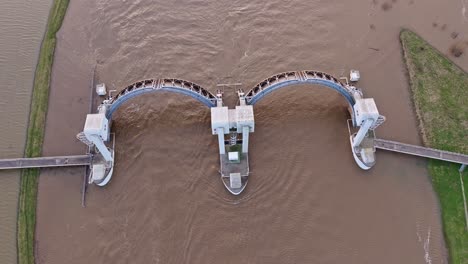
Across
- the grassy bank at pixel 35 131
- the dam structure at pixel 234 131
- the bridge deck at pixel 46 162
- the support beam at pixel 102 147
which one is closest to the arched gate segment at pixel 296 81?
the dam structure at pixel 234 131

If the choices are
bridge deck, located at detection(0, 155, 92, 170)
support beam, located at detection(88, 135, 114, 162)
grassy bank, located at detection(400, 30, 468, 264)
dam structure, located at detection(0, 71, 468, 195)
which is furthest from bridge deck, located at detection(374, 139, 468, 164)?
bridge deck, located at detection(0, 155, 92, 170)

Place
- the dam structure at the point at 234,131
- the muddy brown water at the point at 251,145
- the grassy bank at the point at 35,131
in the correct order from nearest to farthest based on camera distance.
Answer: the dam structure at the point at 234,131
the muddy brown water at the point at 251,145
the grassy bank at the point at 35,131

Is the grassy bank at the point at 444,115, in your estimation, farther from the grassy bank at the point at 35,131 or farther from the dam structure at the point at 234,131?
the grassy bank at the point at 35,131

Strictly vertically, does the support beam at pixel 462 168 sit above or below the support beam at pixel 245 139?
below

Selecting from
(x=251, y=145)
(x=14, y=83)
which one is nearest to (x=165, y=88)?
→ (x=251, y=145)

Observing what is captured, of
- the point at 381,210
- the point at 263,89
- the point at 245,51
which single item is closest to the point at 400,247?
the point at 381,210
